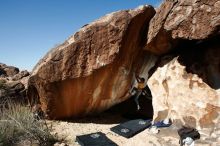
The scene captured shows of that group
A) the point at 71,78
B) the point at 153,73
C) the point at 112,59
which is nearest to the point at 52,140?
the point at 71,78

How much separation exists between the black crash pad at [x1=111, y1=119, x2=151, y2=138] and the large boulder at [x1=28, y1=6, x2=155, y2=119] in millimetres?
1091

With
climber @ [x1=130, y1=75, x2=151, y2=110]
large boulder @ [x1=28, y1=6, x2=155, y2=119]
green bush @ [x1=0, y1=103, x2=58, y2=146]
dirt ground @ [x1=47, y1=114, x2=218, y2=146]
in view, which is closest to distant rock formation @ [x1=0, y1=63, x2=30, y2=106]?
large boulder @ [x1=28, y1=6, x2=155, y2=119]

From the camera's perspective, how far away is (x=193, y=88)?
6250 millimetres

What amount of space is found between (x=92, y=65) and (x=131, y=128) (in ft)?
5.32

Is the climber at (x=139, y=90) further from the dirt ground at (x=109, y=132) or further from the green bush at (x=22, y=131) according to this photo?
the green bush at (x=22, y=131)

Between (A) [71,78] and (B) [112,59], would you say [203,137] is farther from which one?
(A) [71,78]

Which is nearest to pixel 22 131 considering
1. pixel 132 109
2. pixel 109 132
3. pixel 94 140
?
pixel 94 140

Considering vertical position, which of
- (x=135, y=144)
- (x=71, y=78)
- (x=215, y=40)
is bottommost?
(x=135, y=144)

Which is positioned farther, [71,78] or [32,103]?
[32,103]

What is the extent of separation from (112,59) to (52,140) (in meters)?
→ 2.13

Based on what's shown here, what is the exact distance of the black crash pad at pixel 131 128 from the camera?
6.47 meters

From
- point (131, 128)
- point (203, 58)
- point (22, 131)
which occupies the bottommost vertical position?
point (131, 128)

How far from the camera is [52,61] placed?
736cm

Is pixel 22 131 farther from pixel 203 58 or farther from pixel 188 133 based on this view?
pixel 203 58
